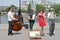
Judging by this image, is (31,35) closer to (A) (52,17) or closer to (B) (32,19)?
(A) (52,17)

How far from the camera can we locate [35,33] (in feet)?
22.9

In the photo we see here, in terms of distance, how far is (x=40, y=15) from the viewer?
49.4 feet

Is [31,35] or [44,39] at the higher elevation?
[31,35]

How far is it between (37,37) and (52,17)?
7808mm

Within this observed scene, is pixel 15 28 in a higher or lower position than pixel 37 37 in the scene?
lower

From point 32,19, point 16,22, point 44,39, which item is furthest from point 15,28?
point 44,39

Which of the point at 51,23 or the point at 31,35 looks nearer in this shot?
the point at 31,35

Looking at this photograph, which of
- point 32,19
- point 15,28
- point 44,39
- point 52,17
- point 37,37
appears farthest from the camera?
point 32,19

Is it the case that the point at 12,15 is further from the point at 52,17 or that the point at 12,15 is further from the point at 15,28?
the point at 52,17

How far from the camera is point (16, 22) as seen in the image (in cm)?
1570

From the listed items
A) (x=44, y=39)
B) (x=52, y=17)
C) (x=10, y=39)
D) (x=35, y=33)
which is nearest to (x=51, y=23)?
(x=52, y=17)

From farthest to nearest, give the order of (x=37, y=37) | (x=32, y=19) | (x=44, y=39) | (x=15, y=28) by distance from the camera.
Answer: (x=32, y=19), (x=15, y=28), (x=44, y=39), (x=37, y=37)

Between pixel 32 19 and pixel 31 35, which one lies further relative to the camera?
pixel 32 19

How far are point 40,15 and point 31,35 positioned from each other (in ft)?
26.7
